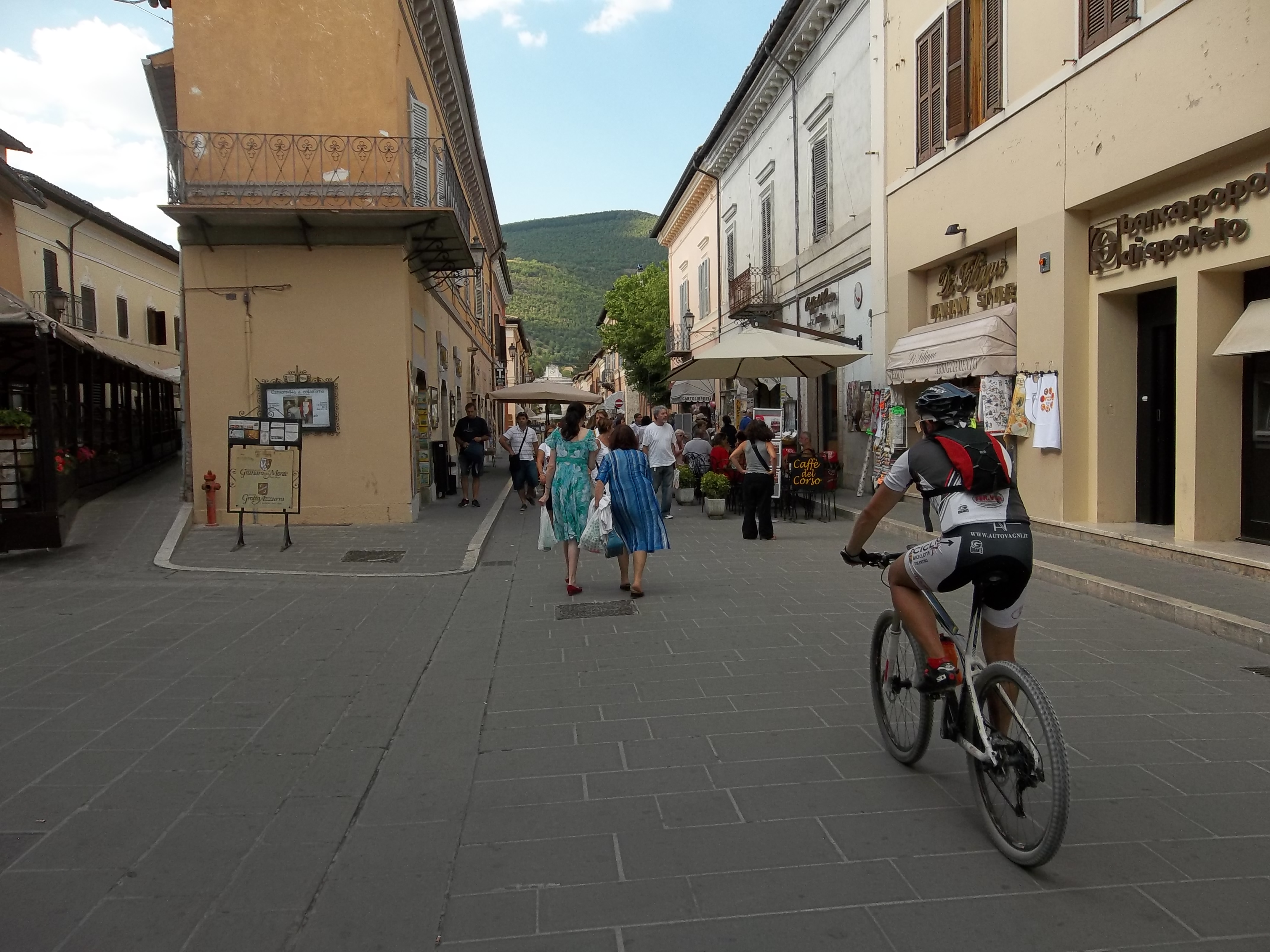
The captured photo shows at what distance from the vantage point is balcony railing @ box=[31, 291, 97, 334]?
21.5 metres

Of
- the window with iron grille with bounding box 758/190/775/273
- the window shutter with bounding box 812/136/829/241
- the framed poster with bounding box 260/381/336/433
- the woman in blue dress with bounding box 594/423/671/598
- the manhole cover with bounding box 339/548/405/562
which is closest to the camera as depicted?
the woman in blue dress with bounding box 594/423/671/598

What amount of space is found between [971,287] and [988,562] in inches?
464

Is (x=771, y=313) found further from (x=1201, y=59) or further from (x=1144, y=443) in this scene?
(x=1201, y=59)

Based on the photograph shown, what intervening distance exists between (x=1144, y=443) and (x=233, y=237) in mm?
11693

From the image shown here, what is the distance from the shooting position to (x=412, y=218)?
13.1 metres

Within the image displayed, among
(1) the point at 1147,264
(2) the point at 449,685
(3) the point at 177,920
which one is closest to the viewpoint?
(3) the point at 177,920

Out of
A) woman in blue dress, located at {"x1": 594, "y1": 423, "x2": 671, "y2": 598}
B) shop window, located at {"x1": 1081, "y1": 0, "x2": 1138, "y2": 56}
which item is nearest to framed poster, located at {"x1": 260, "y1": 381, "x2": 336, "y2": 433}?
woman in blue dress, located at {"x1": 594, "y1": 423, "x2": 671, "y2": 598}

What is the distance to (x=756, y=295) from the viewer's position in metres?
25.2

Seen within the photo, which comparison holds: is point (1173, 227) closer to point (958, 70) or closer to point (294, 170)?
point (958, 70)

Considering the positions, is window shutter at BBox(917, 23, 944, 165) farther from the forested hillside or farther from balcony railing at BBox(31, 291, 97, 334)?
the forested hillside

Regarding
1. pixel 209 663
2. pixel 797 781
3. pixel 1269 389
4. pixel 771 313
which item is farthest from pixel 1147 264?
pixel 771 313

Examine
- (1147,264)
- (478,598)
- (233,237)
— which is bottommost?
(478,598)

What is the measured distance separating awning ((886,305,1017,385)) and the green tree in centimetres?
3211

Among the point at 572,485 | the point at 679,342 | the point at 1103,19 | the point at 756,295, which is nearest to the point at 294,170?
the point at 572,485
